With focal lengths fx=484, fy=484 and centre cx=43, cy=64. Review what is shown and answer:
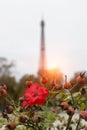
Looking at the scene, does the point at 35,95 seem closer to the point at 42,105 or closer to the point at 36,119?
the point at 36,119

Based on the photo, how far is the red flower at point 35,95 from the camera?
352 cm

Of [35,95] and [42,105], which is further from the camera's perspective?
[42,105]

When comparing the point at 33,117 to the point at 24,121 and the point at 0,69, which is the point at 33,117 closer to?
the point at 24,121

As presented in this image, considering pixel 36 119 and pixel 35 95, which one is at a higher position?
pixel 35 95

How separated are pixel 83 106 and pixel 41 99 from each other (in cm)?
48

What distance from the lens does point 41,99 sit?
352 cm

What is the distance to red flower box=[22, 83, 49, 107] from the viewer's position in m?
→ 3.52

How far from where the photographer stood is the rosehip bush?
352 cm

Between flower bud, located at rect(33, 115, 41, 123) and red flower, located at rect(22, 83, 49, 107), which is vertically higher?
red flower, located at rect(22, 83, 49, 107)

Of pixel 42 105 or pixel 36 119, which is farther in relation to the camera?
pixel 42 105

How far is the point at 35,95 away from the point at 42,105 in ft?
0.98

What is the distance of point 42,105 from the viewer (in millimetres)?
3850

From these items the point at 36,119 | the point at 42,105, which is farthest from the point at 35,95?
the point at 42,105

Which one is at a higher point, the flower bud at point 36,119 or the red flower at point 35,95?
the red flower at point 35,95
